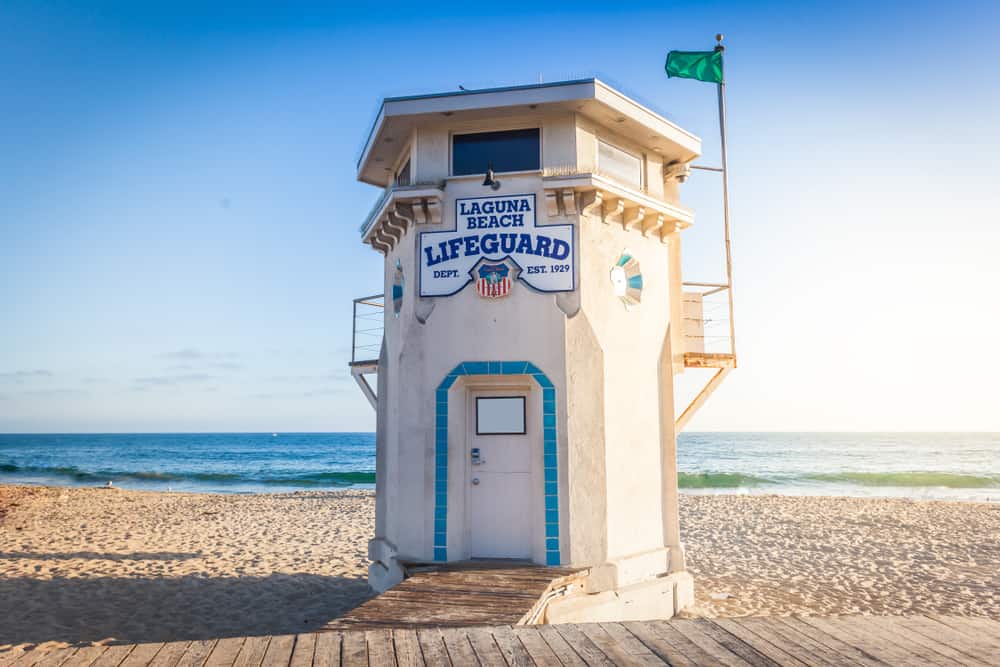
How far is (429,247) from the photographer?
9.27m

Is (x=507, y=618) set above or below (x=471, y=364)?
below

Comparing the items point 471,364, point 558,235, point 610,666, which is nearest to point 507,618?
point 610,666

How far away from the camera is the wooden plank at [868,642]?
15.0ft

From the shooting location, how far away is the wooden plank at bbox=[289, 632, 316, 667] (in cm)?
445

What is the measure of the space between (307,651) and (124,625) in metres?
6.67

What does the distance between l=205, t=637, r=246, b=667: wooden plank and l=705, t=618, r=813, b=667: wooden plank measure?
358cm

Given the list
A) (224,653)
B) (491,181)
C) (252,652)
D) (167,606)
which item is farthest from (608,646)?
(167,606)

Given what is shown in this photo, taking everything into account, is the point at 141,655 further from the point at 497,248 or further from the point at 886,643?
the point at 497,248

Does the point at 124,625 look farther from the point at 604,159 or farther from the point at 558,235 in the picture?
the point at 604,159

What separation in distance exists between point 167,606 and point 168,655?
6.96 metres

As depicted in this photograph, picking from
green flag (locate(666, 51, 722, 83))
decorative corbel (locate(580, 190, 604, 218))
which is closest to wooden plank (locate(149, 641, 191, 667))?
decorative corbel (locate(580, 190, 604, 218))

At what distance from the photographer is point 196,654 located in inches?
181

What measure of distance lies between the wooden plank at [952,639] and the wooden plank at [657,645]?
6.45 ft

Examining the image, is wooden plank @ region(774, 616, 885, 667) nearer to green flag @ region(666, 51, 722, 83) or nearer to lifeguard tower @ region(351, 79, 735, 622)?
lifeguard tower @ region(351, 79, 735, 622)
